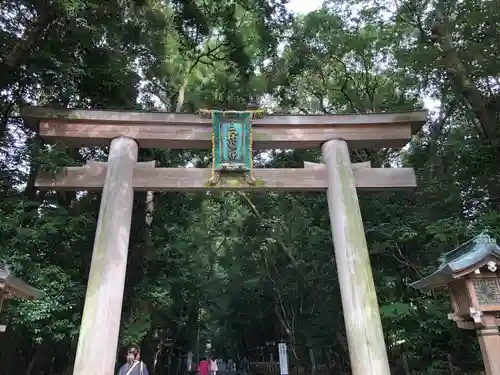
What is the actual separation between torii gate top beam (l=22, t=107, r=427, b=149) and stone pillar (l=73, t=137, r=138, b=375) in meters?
0.33

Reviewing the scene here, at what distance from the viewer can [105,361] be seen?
547 centimetres

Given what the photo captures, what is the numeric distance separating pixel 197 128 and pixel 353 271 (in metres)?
3.80

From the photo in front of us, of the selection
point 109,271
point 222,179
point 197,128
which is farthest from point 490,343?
point 197,128

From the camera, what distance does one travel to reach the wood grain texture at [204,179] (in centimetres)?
684

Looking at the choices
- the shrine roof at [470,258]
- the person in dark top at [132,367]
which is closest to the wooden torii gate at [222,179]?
the person in dark top at [132,367]

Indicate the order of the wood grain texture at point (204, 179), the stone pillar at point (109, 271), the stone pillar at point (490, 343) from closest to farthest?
the stone pillar at point (490, 343) < the stone pillar at point (109, 271) < the wood grain texture at point (204, 179)

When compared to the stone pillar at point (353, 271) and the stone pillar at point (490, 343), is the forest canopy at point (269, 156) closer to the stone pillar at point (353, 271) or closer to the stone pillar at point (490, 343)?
the stone pillar at point (353, 271)

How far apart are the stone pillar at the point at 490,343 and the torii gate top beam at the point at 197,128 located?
3.79 m

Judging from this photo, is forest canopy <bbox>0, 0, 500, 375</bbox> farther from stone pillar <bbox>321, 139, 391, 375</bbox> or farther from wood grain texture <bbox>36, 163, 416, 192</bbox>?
stone pillar <bbox>321, 139, 391, 375</bbox>

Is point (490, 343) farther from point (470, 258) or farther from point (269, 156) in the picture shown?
point (269, 156)

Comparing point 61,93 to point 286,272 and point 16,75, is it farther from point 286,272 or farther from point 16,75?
point 286,272

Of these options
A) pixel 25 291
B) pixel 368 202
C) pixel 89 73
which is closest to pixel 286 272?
pixel 368 202

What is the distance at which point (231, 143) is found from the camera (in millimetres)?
7051

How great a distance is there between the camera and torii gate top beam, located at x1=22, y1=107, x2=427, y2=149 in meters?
6.93
